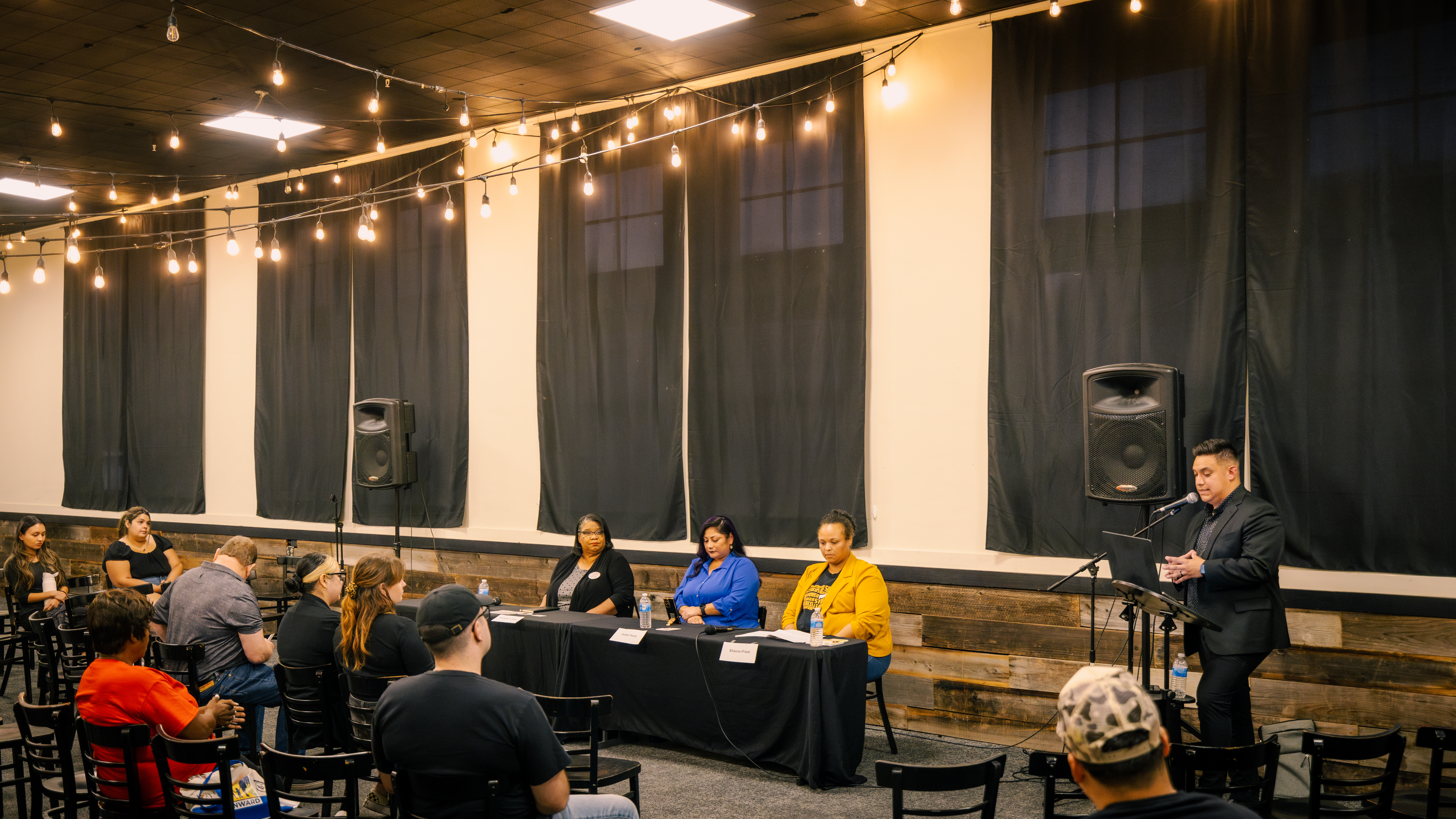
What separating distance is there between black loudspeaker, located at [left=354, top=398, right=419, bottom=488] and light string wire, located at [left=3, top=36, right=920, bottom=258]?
1770 millimetres

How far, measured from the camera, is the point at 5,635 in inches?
368

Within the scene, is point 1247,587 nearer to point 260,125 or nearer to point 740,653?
point 740,653

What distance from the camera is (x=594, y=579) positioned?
661 centimetres

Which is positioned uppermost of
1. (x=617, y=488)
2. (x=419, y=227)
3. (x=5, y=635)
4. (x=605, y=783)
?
(x=419, y=227)

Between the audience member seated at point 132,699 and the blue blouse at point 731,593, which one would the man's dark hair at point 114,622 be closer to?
the audience member seated at point 132,699

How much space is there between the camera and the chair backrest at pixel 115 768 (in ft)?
11.4

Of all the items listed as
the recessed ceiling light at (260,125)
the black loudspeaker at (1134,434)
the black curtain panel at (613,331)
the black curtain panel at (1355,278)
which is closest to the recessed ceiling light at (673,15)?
the black curtain panel at (613,331)

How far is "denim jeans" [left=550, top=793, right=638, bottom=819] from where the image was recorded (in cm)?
301

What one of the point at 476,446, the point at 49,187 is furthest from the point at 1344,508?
the point at 49,187

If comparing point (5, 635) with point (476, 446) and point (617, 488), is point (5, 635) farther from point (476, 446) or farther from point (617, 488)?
point (617, 488)

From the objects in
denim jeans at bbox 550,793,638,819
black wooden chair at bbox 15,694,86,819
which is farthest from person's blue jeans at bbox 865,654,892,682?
black wooden chair at bbox 15,694,86,819

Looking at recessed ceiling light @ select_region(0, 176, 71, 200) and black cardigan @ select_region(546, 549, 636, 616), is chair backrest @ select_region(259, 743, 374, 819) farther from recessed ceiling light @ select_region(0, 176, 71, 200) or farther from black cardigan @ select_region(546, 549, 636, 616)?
recessed ceiling light @ select_region(0, 176, 71, 200)

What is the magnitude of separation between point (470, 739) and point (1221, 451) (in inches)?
137

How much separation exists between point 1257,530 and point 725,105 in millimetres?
4364
